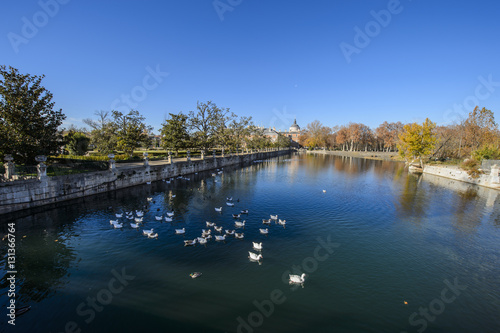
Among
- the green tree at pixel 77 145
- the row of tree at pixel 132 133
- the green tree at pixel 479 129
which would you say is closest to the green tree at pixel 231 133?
the row of tree at pixel 132 133

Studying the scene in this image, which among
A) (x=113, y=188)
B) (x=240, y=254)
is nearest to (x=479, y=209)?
(x=240, y=254)

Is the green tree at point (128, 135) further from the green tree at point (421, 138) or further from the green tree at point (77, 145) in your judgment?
the green tree at point (421, 138)

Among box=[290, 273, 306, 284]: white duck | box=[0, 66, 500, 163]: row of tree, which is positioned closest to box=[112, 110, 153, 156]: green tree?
box=[0, 66, 500, 163]: row of tree

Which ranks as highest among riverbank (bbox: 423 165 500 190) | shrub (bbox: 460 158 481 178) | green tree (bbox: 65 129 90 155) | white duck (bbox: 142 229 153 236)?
green tree (bbox: 65 129 90 155)

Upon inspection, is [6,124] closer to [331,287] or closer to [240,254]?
[240,254]

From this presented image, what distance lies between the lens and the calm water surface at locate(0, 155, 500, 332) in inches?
333

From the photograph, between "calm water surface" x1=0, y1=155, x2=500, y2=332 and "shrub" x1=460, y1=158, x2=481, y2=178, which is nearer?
"calm water surface" x1=0, y1=155, x2=500, y2=332

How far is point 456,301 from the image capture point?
32.0ft

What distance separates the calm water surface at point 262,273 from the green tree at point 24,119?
760 cm

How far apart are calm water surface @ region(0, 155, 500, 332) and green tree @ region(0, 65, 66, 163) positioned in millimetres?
7597

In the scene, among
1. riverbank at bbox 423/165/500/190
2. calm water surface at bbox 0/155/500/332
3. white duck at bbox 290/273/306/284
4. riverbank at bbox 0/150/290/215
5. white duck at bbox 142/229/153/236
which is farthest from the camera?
riverbank at bbox 423/165/500/190

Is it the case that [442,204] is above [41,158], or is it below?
below

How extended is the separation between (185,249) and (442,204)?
28165 mm

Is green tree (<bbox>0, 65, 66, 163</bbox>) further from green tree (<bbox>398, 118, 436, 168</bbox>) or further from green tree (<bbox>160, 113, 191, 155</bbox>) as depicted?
green tree (<bbox>398, 118, 436, 168</bbox>)
